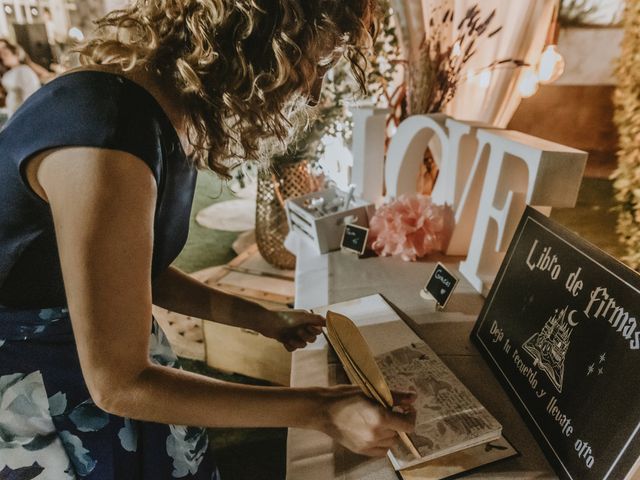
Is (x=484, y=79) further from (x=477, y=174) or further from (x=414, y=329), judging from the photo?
(x=414, y=329)

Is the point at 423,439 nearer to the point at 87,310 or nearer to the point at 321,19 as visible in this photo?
the point at 87,310

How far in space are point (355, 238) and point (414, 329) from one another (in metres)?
0.47

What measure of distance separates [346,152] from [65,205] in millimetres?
1756

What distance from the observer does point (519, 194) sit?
3.53 feet

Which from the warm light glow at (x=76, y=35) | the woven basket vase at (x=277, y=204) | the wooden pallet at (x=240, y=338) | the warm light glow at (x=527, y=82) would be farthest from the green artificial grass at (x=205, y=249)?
the warm light glow at (x=527, y=82)

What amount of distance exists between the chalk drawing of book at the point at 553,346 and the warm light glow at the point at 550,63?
1.27 m

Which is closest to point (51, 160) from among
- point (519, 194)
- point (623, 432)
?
point (623, 432)

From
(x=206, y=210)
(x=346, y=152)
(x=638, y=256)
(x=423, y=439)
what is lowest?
(x=206, y=210)

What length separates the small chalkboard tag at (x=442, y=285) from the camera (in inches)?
40.6

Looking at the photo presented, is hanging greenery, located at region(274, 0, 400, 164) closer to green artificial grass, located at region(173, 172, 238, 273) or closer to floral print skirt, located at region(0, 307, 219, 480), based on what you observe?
green artificial grass, located at region(173, 172, 238, 273)

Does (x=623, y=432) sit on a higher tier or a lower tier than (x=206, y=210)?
higher

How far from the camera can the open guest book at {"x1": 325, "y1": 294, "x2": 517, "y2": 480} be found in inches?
24.3

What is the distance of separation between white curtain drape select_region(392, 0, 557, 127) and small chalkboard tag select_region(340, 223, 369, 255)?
2.38 ft

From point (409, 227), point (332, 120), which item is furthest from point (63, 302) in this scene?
point (332, 120)
